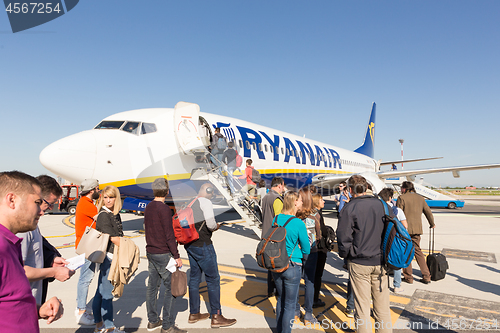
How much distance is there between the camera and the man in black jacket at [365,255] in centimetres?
327

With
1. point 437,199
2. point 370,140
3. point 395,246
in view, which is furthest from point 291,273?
point 370,140

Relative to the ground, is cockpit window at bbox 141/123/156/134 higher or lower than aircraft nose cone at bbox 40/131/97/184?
higher

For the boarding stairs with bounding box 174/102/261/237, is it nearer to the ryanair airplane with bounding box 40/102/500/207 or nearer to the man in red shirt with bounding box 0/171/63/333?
the ryanair airplane with bounding box 40/102/500/207

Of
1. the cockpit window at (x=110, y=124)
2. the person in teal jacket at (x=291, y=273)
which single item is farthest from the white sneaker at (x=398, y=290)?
the cockpit window at (x=110, y=124)

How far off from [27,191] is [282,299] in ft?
9.23

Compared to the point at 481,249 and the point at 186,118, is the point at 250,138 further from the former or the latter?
the point at 481,249

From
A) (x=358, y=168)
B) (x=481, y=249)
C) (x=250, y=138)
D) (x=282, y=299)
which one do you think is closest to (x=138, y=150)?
(x=250, y=138)

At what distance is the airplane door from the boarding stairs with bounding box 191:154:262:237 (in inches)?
22.3

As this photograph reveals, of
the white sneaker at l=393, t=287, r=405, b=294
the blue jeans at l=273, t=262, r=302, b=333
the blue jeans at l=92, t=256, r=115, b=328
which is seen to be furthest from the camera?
the white sneaker at l=393, t=287, r=405, b=294

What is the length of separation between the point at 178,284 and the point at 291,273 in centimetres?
137

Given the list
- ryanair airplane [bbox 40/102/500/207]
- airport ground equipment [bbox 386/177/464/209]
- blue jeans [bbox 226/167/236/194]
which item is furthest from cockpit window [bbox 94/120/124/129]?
airport ground equipment [bbox 386/177/464/209]

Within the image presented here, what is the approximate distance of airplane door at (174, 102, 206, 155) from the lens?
858 cm

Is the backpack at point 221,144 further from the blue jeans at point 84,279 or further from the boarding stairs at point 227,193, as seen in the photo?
the blue jeans at point 84,279

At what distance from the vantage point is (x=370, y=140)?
32.3m
